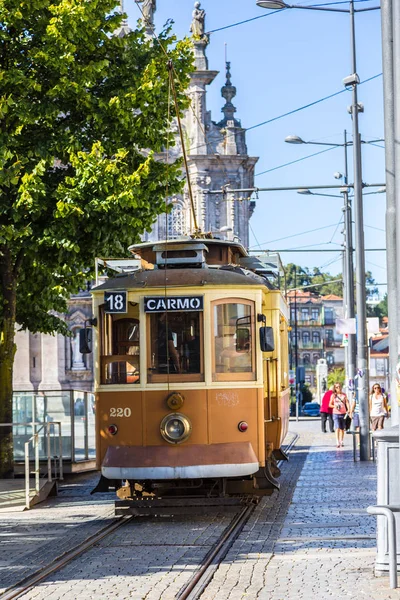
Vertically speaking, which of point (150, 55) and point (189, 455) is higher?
point (150, 55)

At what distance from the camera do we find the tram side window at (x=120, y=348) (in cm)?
1675

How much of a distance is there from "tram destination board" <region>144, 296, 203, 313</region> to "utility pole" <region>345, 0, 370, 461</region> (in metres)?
11.6

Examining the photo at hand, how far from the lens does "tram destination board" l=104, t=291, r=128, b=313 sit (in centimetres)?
1677

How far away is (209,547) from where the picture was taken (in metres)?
13.7

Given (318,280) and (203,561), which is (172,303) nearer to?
(203,561)

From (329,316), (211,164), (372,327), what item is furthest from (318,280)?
(372,327)

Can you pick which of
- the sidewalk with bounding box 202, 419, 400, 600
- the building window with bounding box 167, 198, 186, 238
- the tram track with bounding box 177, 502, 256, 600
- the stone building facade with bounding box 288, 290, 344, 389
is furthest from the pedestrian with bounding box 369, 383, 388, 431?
the stone building facade with bounding box 288, 290, 344, 389

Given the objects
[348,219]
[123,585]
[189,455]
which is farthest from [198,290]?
[348,219]

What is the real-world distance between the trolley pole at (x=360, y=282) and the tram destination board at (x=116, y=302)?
1174cm

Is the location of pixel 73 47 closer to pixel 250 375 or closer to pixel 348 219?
pixel 250 375

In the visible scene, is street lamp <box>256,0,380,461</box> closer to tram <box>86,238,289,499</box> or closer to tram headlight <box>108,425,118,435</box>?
tram <box>86,238,289,499</box>

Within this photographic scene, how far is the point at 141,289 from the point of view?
54.8 ft

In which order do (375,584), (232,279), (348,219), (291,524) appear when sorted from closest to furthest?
(375,584) → (291,524) → (232,279) → (348,219)

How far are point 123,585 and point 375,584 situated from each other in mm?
2178
